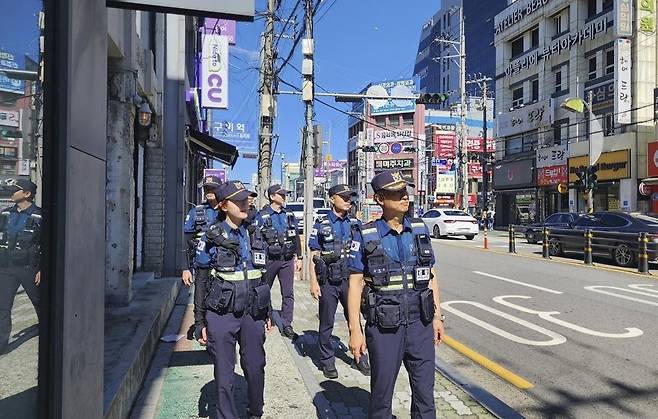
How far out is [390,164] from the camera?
79.2m

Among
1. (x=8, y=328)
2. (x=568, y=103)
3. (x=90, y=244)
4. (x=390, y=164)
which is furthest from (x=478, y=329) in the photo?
(x=390, y=164)

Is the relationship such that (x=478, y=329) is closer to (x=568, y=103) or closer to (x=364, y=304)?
(x=364, y=304)

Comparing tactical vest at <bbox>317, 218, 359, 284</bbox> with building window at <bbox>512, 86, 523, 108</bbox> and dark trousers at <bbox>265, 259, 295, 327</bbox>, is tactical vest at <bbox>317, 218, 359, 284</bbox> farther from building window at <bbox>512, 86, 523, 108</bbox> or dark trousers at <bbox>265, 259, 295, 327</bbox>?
building window at <bbox>512, 86, 523, 108</bbox>

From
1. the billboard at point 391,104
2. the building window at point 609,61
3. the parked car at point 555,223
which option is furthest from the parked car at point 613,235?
the billboard at point 391,104

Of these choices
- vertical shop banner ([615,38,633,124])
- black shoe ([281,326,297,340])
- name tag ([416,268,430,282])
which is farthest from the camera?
vertical shop banner ([615,38,633,124])

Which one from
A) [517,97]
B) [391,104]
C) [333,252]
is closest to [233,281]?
[333,252]

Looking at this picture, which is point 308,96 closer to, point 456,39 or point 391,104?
point 391,104

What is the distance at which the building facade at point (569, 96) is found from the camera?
2611cm

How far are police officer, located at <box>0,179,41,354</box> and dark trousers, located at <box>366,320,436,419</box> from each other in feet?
6.36

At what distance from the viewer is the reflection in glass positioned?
1964 mm

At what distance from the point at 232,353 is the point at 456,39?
97219 mm

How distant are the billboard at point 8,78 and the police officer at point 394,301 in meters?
2.07

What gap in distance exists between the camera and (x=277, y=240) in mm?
6652

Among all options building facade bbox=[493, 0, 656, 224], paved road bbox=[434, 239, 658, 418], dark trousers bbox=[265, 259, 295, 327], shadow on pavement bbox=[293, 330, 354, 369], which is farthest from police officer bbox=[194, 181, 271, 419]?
building facade bbox=[493, 0, 656, 224]
